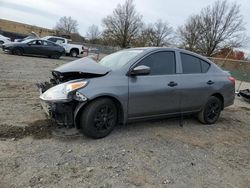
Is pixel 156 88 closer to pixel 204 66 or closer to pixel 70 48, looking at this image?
pixel 204 66

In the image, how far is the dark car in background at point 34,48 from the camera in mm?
19250

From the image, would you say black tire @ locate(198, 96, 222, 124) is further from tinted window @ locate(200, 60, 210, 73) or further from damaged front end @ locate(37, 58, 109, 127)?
damaged front end @ locate(37, 58, 109, 127)

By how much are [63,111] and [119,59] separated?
5.27 feet

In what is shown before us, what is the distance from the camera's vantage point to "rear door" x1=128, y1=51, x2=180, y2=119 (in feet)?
16.2

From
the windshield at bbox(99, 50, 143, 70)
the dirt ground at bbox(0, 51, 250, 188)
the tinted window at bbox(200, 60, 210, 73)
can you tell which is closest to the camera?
the dirt ground at bbox(0, 51, 250, 188)

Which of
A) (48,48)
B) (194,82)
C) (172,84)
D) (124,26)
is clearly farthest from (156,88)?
(124,26)

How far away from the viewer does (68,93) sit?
4.36 meters

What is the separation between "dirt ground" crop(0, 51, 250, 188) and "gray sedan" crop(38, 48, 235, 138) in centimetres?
35

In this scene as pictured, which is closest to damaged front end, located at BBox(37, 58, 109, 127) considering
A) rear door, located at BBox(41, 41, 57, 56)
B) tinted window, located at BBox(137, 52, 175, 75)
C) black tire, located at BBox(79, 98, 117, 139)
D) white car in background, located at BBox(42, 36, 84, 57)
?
black tire, located at BBox(79, 98, 117, 139)

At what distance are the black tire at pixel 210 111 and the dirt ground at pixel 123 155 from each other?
0.23m

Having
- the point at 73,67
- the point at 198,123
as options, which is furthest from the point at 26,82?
the point at 198,123

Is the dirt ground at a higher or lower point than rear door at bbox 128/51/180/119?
lower

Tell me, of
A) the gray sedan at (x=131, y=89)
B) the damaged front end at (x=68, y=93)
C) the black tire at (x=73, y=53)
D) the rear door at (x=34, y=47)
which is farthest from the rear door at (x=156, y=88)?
the black tire at (x=73, y=53)

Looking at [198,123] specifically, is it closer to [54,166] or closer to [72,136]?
[72,136]
